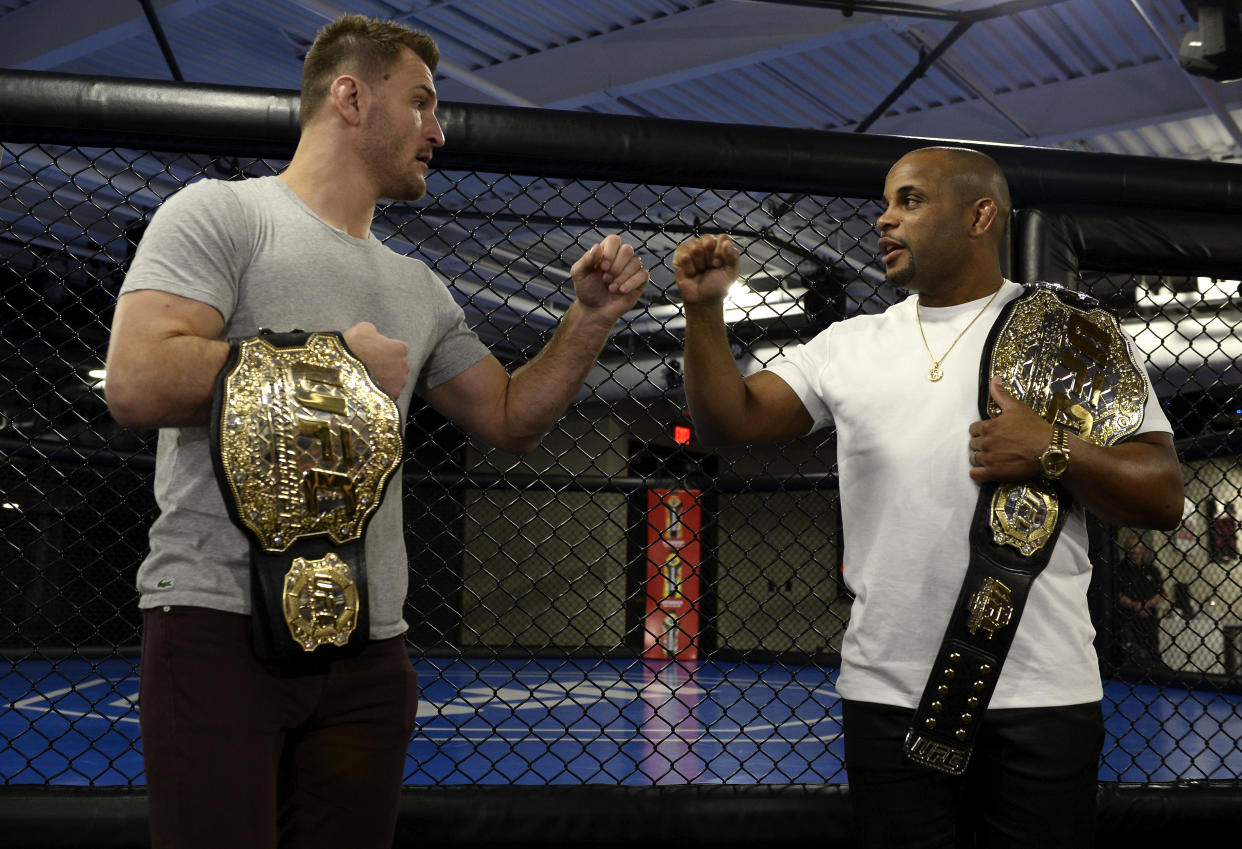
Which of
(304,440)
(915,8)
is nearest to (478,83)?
(915,8)

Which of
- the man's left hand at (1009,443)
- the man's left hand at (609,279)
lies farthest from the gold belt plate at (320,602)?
the man's left hand at (1009,443)

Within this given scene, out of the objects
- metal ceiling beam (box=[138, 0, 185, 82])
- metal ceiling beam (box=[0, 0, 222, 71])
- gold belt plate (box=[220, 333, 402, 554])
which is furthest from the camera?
metal ceiling beam (box=[0, 0, 222, 71])

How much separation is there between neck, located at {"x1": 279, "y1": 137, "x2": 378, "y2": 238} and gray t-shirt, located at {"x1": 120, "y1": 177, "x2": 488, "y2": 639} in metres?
0.02

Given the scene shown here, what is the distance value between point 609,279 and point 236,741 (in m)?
0.73

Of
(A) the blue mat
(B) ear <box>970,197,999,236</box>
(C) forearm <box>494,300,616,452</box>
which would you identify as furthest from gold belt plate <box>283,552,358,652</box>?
(A) the blue mat

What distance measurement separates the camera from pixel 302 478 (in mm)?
1021

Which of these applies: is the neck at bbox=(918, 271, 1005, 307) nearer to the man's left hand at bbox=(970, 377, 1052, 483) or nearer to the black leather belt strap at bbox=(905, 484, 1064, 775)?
the man's left hand at bbox=(970, 377, 1052, 483)

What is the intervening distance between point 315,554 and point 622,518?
10.2m

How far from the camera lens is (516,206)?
6.52 m

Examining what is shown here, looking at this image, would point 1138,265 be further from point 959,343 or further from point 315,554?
point 315,554

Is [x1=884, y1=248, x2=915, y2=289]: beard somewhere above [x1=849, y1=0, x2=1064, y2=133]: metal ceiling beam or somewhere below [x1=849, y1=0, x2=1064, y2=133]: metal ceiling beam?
below

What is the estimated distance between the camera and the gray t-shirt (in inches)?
43.6

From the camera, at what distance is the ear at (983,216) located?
5.01 ft

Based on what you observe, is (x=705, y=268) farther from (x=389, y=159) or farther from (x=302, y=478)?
(x=302, y=478)
